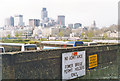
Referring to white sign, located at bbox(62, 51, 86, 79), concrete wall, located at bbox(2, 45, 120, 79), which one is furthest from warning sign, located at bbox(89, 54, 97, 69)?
white sign, located at bbox(62, 51, 86, 79)

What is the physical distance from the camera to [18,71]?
9.13 meters

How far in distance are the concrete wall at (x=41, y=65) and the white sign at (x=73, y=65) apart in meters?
0.26

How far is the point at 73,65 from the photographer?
1175 centimetres

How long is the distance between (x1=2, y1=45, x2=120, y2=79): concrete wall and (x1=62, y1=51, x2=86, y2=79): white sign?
260 millimetres

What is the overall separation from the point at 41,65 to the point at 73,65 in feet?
7.95

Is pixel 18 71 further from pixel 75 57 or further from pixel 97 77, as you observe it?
pixel 97 77

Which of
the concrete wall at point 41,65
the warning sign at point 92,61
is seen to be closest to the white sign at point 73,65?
the concrete wall at point 41,65

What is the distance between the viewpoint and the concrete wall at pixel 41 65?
347 inches

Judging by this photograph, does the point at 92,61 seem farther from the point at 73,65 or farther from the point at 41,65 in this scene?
the point at 41,65

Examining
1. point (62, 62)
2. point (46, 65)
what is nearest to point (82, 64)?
point (62, 62)

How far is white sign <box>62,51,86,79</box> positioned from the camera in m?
11.4

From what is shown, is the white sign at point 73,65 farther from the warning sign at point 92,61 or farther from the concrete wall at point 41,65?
the warning sign at point 92,61

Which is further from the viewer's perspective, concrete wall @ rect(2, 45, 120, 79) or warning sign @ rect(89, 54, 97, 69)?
warning sign @ rect(89, 54, 97, 69)

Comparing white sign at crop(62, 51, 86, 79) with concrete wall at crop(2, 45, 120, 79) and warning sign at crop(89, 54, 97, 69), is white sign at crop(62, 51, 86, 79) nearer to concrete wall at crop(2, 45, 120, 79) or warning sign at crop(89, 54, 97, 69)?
concrete wall at crop(2, 45, 120, 79)
